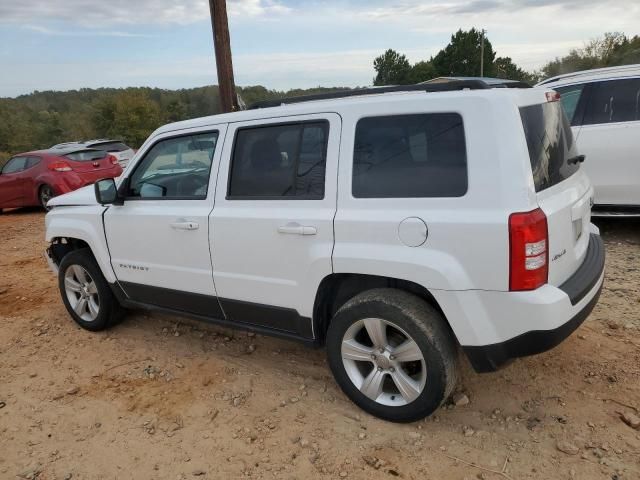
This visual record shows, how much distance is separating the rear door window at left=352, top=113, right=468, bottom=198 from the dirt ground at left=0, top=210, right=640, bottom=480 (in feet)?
4.46

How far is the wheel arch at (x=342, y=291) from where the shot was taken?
2713 millimetres

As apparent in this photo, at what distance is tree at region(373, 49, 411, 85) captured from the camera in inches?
2842

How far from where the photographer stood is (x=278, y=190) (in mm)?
3045

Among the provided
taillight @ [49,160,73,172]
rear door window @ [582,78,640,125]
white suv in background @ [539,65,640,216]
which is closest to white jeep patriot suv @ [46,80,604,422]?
white suv in background @ [539,65,640,216]

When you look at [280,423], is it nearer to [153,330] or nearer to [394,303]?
[394,303]

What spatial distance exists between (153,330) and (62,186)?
26.2 ft

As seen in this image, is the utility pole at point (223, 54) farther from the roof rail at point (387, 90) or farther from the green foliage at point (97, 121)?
the green foliage at point (97, 121)

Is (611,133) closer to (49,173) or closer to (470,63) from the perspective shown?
(49,173)

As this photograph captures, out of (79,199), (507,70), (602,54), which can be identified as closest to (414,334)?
(79,199)

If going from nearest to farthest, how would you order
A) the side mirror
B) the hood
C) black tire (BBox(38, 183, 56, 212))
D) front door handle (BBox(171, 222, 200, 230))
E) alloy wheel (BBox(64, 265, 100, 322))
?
front door handle (BBox(171, 222, 200, 230)) → the side mirror → the hood → alloy wheel (BBox(64, 265, 100, 322)) → black tire (BBox(38, 183, 56, 212))

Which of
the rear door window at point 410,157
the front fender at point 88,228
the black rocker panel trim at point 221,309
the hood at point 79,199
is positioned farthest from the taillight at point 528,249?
the hood at point 79,199

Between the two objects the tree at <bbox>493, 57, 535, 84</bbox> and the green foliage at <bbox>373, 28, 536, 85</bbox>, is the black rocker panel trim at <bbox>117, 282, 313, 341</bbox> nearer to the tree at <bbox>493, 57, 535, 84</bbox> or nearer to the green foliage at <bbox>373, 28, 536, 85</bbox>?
the green foliage at <bbox>373, 28, 536, 85</bbox>

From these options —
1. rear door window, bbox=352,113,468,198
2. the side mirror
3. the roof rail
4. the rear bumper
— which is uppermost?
the roof rail

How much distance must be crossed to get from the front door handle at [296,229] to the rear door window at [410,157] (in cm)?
33
